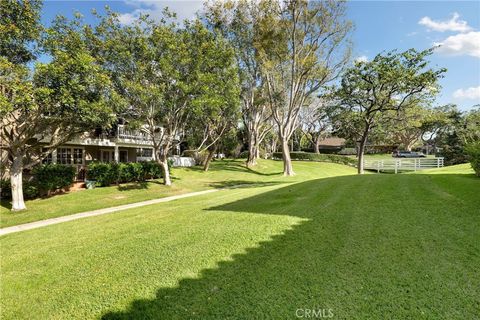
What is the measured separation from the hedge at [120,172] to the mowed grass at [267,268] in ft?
41.8

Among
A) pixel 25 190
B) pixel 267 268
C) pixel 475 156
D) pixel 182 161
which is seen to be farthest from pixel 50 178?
pixel 475 156

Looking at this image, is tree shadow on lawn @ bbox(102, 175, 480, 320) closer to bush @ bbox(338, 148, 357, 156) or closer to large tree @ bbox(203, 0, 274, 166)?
large tree @ bbox(203, 0, 274, 166)

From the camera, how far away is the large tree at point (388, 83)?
1906 centimetres

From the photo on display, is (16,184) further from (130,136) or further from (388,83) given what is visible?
(388,83)

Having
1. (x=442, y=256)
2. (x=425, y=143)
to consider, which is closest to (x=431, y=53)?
(x=442, y=256)

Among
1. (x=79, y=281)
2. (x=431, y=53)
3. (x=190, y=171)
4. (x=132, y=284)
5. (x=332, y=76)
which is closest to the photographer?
(x=132, y=284)

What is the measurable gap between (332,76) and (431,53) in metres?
7.13

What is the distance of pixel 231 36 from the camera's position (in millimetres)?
24953

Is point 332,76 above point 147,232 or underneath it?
above

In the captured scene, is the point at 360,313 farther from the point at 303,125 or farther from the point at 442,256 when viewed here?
the point at 303,125

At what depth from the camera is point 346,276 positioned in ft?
11.2

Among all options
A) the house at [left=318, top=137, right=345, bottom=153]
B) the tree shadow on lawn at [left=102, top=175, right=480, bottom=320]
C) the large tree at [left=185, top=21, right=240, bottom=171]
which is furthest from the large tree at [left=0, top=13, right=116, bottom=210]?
the house at [left=318, top=137, right=345, bottom=153]

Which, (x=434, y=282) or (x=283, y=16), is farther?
(x=283, y=16)

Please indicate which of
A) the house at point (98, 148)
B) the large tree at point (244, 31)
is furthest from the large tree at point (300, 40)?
the house at point (98, 148)
